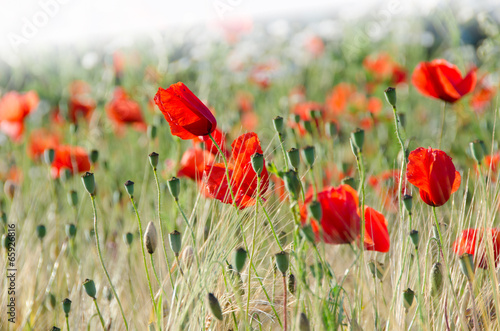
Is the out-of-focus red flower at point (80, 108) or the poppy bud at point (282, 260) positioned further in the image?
the out-of-focus red flower at point (80, 108)

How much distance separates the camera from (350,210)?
93 centimetres

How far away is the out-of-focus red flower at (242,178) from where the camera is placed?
1.09 meters

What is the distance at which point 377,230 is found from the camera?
105 cm

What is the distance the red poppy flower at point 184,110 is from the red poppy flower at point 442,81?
79cm

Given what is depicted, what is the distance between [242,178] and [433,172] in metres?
0.37

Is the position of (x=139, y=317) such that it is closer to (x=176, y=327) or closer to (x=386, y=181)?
(x=176, y=327)

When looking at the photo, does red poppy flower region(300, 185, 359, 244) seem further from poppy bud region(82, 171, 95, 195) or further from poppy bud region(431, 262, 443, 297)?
poppy bud region(82, 171, 95, 195)

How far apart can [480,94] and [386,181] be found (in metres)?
Result: 1.55


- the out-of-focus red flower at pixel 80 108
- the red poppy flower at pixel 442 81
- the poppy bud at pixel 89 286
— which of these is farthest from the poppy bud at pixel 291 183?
the out-of-focus red flower at pixel 80 108

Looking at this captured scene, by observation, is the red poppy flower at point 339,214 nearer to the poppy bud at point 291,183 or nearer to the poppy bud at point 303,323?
the poppy bud at point 291,183

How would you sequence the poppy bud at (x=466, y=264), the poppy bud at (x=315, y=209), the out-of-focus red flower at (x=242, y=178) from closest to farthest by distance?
1. the poppy bud at (x=315, y=209)
2. the poppy bud at (x=466, y=264)
3. the out-of-focus red flower at (x=242, y=178)

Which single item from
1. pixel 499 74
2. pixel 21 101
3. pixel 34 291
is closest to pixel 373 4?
pixel 499 74

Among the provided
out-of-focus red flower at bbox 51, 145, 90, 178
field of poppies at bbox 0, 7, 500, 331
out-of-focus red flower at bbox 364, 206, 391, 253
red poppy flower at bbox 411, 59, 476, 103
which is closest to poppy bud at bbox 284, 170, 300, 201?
field of poppies at bbox 0, 7, 500, 331

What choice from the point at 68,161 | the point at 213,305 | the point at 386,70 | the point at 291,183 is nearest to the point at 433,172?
the point at 291,183
